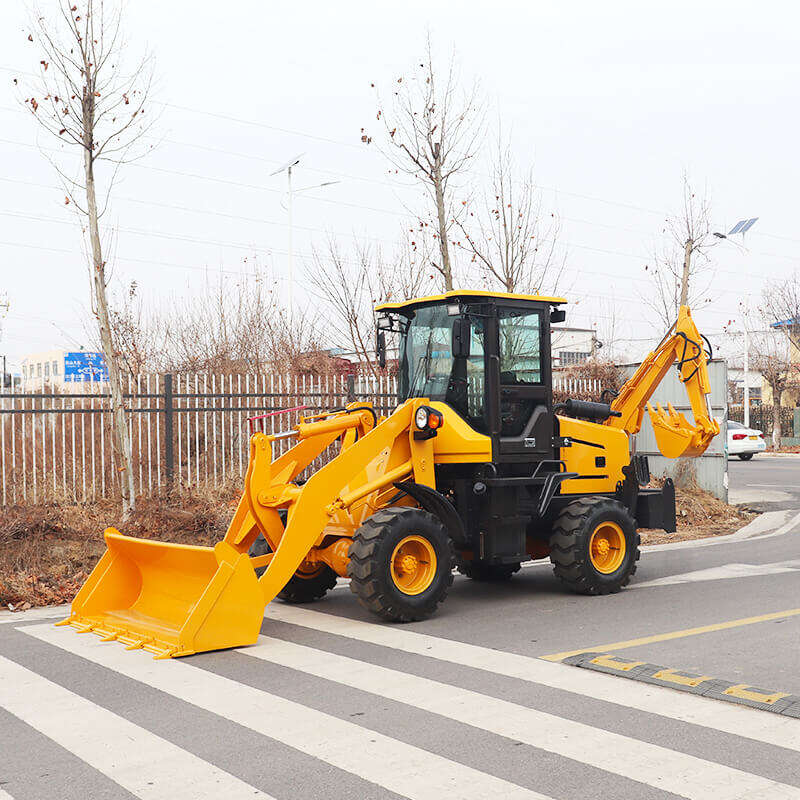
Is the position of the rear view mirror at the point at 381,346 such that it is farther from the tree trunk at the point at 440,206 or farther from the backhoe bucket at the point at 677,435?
the tree trunk at the point at 440,206

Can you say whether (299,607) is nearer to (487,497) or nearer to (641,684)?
(487,497)

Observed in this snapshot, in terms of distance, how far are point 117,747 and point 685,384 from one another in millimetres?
8174

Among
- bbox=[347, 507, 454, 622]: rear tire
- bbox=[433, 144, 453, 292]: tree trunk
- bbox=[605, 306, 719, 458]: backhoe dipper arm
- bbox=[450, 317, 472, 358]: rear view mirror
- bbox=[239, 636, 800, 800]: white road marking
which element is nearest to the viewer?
bbox=[239, 636, 800, 800]: white road marking

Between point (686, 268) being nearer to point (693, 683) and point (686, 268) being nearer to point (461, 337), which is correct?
point (461, 337)

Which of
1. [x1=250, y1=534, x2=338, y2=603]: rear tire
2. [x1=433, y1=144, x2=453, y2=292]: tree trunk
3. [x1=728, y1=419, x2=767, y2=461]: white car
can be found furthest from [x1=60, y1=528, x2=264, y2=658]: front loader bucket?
[x1=728, y1=419, x2=767, y2=461]: white car

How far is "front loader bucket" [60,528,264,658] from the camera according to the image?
748cm

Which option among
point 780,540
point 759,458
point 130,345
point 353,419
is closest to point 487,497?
point 353,419

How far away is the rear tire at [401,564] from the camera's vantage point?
27.2 feet

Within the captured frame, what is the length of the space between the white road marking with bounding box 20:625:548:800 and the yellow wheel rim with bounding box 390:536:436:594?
2.15 meters

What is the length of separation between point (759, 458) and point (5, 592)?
33.2 metres

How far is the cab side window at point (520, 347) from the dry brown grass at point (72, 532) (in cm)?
510

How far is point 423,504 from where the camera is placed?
9211 millimetres

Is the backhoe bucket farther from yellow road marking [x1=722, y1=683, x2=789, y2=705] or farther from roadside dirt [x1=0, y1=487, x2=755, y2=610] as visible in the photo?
yellow road marking [x1=722, y1=683, x2=789, y2=705]

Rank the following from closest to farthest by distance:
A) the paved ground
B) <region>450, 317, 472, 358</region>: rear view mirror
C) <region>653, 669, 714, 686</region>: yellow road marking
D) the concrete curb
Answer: <region>653, 669, 714, 686</region>: yellow road marking, <region>450, 317, 472, 358</region>: rear view mirror, the concrete curb, the paved ground
